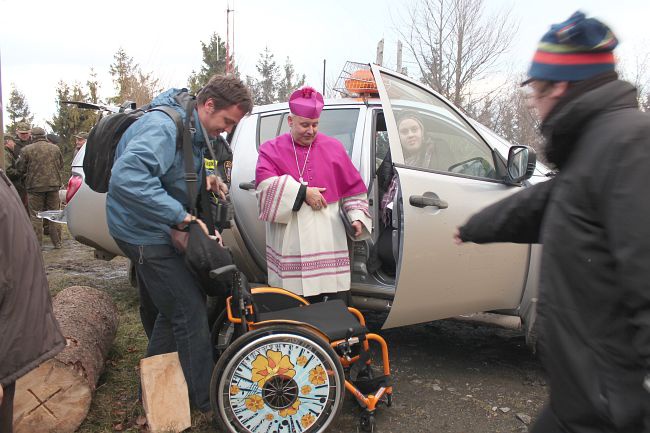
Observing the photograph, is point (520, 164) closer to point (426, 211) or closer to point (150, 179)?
point (426, 211)

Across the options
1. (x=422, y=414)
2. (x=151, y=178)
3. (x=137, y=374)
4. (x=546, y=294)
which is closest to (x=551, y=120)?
(x=546, y=294)

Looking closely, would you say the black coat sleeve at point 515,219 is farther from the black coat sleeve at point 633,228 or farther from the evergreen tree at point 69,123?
the evergreen tree at point 69,123

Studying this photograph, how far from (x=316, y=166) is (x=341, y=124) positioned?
0.79 m

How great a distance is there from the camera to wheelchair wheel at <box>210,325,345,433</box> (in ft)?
8.70

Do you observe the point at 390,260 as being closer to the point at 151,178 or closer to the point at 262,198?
the point at 262,198

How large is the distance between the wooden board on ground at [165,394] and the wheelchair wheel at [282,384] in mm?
314

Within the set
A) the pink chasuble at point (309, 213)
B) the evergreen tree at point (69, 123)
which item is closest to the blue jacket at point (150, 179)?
the pink chasuble at point (309, 213)

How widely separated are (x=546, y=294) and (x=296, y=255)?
6.59 feet

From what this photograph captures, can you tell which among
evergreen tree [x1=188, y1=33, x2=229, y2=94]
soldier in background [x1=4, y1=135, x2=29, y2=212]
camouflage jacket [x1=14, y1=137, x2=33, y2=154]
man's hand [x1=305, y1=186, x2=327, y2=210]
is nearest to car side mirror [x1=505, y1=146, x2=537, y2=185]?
man's hand [x1=305, y1=186, x2=327, y2=210]

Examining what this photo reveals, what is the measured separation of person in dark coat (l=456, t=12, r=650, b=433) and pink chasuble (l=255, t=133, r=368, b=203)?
6.26 ft

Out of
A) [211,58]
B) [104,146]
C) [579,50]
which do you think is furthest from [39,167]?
[211,58]

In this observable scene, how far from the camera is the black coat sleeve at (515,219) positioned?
5.64 feet

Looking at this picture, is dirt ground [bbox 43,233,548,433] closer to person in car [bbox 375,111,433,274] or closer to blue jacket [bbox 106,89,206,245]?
person in car [bbox 375,111,433,274]

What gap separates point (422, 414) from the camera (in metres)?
3.20
